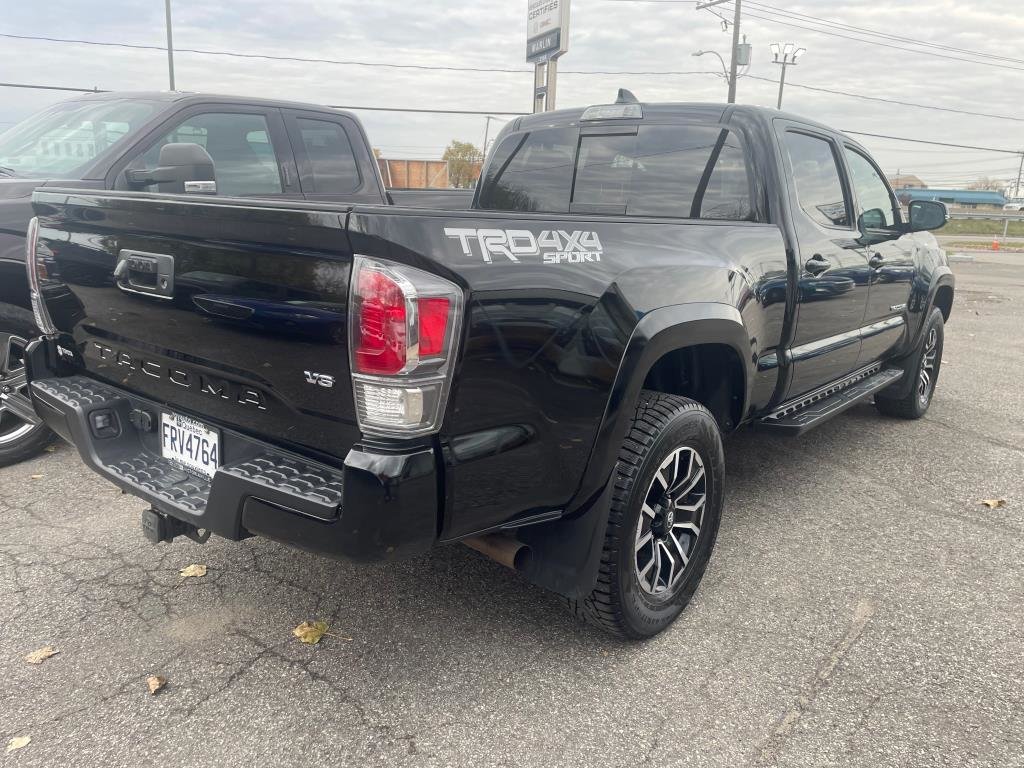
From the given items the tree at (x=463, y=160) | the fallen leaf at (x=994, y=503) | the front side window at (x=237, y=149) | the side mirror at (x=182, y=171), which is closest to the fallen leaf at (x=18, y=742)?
the side mirror at (x=182, y=171)

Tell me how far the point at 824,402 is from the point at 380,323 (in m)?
A: 3.11

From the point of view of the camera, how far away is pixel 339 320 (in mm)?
1975

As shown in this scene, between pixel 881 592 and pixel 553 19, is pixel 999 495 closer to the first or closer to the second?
pixel 881 592

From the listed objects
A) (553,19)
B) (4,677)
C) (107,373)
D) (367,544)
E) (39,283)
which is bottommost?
(4,677)

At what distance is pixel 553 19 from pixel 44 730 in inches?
648

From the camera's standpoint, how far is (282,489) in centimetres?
207

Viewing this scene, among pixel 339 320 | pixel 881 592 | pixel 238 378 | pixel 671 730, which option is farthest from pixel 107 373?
pixel 881 592

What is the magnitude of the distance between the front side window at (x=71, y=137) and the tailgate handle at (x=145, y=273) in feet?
7.71

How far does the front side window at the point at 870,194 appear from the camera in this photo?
4.52m

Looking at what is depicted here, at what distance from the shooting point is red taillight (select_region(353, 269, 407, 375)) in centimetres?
190

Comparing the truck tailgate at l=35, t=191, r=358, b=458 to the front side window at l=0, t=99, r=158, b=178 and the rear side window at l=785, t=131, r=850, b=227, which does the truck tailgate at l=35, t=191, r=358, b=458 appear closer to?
the front side window at l=0, t=99, r=158, b=178

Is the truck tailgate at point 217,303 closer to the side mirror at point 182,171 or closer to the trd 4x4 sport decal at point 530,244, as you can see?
the trd 4x4 sport decal at point 530,244

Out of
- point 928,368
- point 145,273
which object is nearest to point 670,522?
point 145,273

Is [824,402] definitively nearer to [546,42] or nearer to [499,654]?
[499,654]
